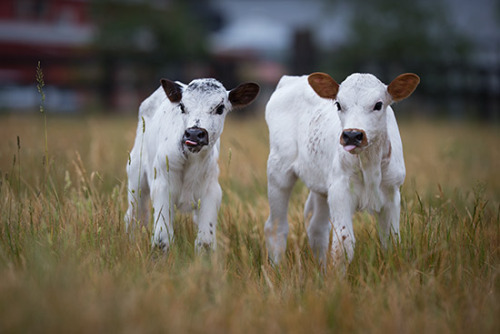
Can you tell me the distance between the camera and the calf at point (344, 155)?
133 inches

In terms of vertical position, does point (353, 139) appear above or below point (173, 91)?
below

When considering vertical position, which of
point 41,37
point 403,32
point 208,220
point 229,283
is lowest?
point 229,283

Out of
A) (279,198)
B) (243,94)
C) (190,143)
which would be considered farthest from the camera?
(279,198)

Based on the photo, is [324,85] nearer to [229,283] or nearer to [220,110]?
[220,110]

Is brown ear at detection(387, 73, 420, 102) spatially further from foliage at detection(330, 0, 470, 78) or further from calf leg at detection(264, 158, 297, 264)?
foliage at detection(330, 0, 470, 78)

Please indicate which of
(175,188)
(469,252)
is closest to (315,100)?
(175,188)

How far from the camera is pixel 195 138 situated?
3486mm

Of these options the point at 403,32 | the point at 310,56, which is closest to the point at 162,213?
the point at 310,56

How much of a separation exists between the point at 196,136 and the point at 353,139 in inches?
Result: 39.5

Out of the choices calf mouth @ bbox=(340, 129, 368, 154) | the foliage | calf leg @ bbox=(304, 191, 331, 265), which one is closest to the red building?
the foliage

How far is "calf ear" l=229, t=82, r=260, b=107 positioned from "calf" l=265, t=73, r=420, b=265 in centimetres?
50

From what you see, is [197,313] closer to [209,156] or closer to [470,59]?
[209,156]

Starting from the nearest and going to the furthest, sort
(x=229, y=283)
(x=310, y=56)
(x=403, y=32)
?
1. (x=229, y=283)
2. (x=310, y=56)
3. (x=403, y=32)

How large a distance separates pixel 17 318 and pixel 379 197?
2.31 metres
